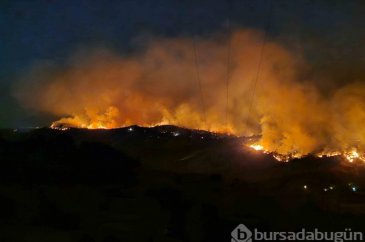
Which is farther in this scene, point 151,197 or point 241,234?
point 151,197

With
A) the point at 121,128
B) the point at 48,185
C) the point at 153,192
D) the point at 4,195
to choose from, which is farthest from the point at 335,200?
the point at 121,128

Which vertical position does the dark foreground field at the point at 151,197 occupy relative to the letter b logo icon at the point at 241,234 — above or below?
above

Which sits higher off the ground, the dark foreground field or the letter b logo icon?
the dark foreground field

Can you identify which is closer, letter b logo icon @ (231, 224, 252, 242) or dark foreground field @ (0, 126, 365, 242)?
letter b logo icon @ (231, 224, 252, 242)

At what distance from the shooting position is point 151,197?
3238 cm

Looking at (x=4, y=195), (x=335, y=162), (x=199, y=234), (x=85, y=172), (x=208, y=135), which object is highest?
(x=208, y=135)

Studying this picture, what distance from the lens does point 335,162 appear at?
54.3 metres

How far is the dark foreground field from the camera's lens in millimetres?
25847

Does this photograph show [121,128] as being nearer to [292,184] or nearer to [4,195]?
[292,184]

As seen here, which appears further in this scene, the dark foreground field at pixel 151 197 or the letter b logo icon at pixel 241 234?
the dark foreground field at pixel 151 197

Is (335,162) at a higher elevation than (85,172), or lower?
higher

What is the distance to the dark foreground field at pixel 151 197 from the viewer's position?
2585cm

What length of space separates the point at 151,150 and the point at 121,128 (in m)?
21.3

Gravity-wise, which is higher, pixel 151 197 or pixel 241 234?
pixel 151 197
